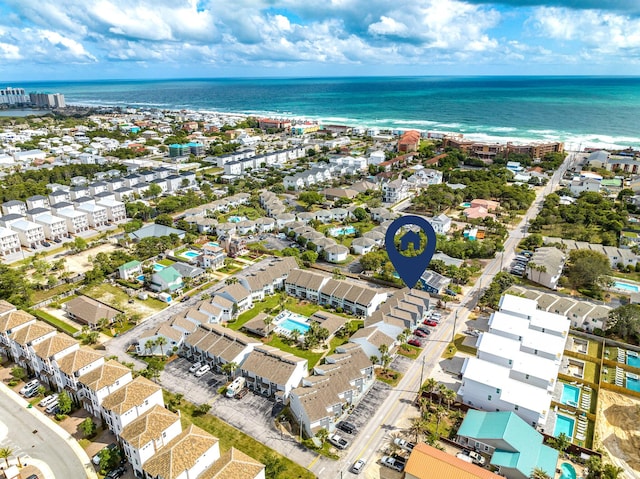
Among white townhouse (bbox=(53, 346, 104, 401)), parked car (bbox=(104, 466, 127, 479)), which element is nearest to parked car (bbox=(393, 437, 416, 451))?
parked car (bbox=(104, 466, 127, 479))

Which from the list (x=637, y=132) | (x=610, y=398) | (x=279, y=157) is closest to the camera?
(x=610, y=398)

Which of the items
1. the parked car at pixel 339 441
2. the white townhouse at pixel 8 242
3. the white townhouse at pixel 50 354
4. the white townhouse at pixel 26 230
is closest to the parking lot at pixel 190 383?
the white townhouse at pixel 50 354

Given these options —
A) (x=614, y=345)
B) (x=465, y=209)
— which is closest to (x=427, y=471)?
(x=614, y=345)

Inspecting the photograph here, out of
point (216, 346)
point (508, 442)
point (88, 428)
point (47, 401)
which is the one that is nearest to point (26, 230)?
point (47, 401)

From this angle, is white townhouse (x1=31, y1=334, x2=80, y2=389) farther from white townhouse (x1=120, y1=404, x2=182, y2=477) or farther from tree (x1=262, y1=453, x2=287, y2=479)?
tree (x1=262, y1=453, x2=287, y2=479)

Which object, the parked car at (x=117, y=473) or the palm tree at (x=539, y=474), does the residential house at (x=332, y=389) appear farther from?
the palm tree at (x=539, y=474)

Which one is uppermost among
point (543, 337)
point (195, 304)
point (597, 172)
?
point (597, 172)

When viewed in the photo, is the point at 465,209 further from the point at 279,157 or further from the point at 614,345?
the point at 279,157
